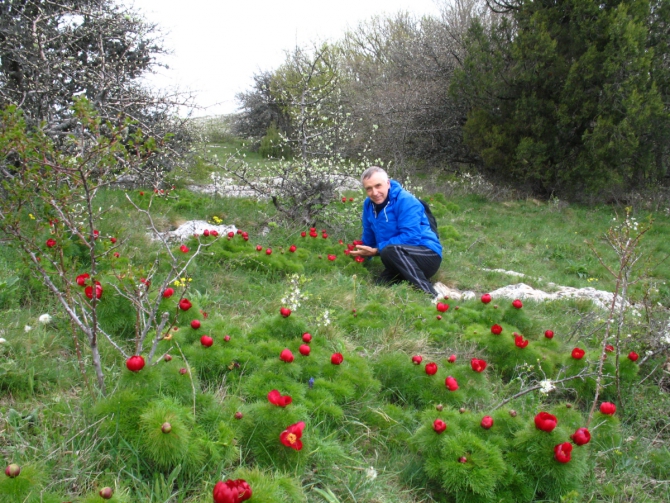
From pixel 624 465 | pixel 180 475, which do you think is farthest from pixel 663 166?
pixel 180 475

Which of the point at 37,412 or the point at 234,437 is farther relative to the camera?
the point at 37,412

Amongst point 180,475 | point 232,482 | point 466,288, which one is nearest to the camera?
point 232,482

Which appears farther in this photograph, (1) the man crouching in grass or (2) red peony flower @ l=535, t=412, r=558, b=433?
(1) the man crouching in grass

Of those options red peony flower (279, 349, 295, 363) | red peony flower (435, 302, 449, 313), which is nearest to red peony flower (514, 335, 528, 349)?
red peony flower (435, 302, 449, 313)

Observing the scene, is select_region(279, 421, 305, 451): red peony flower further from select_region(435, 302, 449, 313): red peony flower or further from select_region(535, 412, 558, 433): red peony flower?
select_region(435, 302, 449, 313): red peony flower

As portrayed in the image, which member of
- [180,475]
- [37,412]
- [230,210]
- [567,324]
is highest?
[230,210]

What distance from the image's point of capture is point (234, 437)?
5.96 feet

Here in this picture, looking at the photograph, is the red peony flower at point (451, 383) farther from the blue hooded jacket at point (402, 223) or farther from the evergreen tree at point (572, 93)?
the evergreen tree at point (572, 93)

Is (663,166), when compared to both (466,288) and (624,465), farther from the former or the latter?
(624,465)

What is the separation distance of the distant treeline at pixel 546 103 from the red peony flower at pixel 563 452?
6.54 meters

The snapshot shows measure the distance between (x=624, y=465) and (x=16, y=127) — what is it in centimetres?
301

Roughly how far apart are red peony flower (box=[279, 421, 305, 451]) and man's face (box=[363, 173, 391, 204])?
334 cm

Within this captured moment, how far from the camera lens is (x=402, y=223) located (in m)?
4.81

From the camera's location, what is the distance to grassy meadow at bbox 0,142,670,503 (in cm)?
172
